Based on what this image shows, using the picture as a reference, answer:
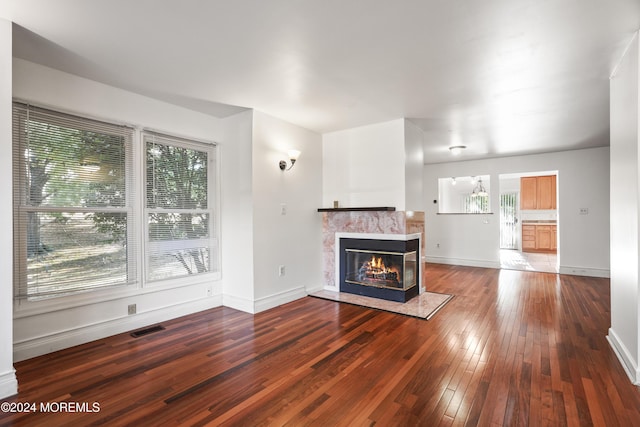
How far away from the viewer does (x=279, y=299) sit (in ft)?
13.7

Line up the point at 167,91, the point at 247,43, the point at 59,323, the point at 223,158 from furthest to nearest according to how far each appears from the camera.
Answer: the point at 223,158 < the point at 167,91 < the point at 59,323 < the point at 247,43

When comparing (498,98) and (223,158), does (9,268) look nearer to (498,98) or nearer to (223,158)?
(223,158)

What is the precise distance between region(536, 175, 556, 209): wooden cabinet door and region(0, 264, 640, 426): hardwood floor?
23.0ft

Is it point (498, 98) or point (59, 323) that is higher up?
point (498, 98)

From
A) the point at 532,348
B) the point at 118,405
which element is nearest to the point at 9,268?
the point at 118,405

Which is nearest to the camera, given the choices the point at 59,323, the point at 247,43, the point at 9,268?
the point at 9,268

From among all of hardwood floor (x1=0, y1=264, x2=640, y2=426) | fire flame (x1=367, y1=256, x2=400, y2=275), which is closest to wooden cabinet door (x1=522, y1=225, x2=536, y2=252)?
hardwood floor (x1=0, y1=264, x2=640, y2=426)

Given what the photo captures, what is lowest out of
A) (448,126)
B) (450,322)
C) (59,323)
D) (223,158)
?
(450,322)

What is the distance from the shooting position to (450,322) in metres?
3.51

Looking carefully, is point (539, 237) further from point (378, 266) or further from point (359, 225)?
point (359, 225)

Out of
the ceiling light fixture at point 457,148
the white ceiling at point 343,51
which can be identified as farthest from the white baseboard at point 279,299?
the ceiling light fixture at point 457,148

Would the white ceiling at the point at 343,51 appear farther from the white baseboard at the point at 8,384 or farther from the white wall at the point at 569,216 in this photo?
the white wall at the point at 569,216

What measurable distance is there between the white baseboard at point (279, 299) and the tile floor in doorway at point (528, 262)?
514cm

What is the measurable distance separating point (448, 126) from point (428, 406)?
3852 millimetres
